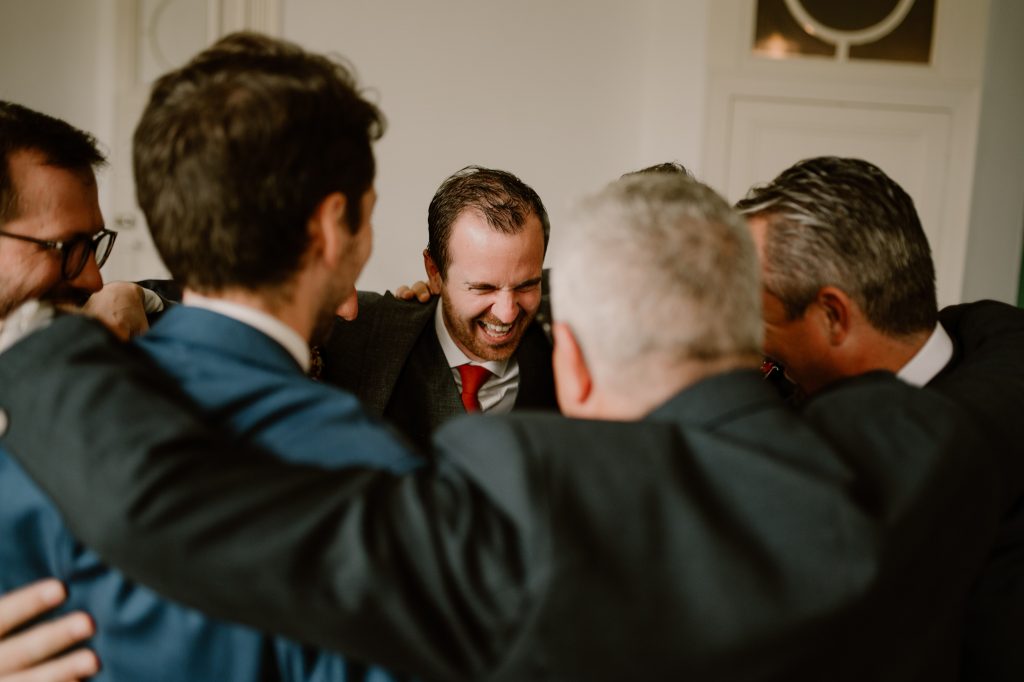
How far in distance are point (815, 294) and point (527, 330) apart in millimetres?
1130

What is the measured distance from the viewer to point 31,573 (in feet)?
2.94

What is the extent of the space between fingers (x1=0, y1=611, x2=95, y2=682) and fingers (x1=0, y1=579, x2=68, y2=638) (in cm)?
2

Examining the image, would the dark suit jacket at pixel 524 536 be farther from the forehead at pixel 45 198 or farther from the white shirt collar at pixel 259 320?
the forehead at pixel 45 198

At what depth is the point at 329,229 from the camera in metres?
0.95

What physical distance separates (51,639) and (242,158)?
58 cm

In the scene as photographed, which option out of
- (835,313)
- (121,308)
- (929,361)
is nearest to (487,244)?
(121,308)

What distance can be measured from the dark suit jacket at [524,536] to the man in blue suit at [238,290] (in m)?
0.09

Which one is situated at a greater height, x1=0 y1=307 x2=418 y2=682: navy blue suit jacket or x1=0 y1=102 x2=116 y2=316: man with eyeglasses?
x1=0 y1=102 x2=116 y2=316: man with eyeglasses

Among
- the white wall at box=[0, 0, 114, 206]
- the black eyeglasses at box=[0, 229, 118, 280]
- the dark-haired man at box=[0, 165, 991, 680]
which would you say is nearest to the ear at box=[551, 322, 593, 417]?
the dark-haired man at box=[0, 165, 991, 680]

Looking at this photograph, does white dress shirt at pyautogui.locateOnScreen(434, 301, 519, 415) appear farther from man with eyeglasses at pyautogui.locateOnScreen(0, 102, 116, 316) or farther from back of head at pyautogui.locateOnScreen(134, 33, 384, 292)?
back of head at pyautogui.locateOnScreen(134, 33, 384, 292)

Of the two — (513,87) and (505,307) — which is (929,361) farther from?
(513,87)

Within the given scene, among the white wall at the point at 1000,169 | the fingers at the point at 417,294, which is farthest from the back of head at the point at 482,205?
the white wall at the point at 1000,169

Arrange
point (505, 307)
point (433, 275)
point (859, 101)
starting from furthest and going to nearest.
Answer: point (859, 101)
point (433, 275)
point (505, 307)

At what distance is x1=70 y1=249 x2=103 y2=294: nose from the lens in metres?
1.41
